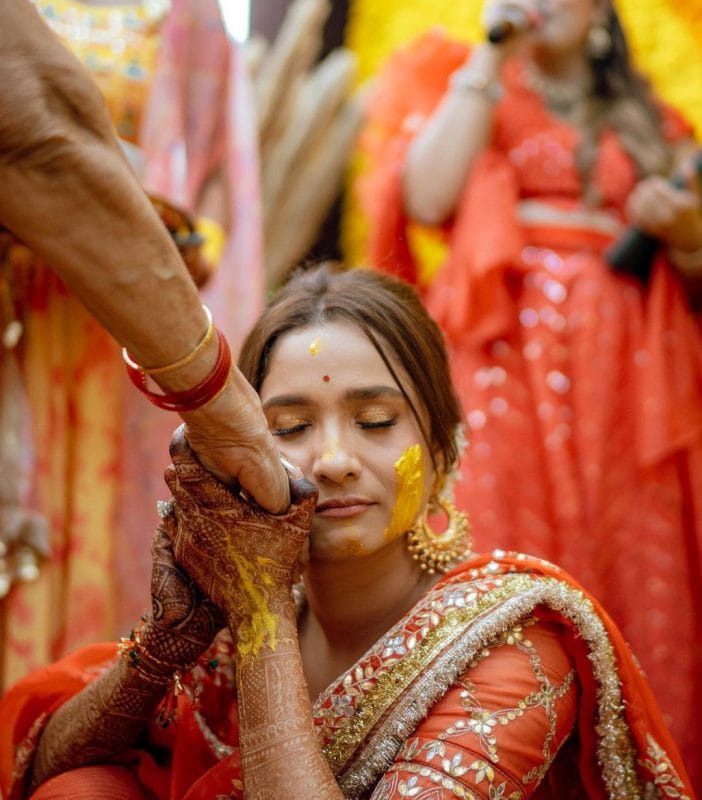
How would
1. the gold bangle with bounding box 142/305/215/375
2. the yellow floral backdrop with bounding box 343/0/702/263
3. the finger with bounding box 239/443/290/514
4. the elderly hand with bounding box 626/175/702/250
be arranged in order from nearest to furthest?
the gold bangle with bounding box 142/305/215/375 < the finger with bounding box 239/443/290/514 < the elderly hand with bounding box 626/175/702/250 < the yellow floral backdrop with bounding box 343/0/702/263

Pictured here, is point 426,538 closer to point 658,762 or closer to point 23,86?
point 658,762

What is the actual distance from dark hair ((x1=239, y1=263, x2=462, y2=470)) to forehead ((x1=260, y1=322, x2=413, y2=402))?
0.04 feet

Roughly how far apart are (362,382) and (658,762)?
23.0 inches

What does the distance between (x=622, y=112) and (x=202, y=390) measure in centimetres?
199

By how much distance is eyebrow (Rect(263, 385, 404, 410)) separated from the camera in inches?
53.8

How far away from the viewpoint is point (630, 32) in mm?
3223

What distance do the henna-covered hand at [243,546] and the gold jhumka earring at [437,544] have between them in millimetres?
290

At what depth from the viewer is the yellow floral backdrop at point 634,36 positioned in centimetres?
313

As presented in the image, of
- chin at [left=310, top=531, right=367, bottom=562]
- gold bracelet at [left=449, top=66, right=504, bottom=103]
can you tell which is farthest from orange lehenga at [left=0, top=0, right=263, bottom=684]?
chin at [left=310, top=531, right=367, bottom=562]

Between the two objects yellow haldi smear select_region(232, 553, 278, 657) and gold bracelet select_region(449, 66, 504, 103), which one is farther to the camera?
gold bracelet select_region(449, 66, 504, 103)

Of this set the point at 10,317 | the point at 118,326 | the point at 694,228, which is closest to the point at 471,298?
the point at 694,228

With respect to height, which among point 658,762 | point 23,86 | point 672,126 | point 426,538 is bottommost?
point 658,762

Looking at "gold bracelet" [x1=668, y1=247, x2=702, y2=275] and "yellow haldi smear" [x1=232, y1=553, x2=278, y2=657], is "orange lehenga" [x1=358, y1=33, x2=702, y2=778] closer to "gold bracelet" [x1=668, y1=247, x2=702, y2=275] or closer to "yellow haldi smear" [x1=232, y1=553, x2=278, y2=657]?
"gold bracelet" [x1=668, y1=247, x2=702, y2=275]

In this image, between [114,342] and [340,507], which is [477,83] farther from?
[340,507]
